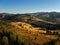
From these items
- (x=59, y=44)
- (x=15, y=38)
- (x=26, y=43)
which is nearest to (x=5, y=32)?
(x=15, y=38)

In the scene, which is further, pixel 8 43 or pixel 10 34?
pixel 10 34

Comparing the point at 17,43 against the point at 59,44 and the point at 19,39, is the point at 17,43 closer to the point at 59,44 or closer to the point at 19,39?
the point at 19,39

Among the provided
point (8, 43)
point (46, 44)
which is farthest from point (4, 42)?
point (46, 44)

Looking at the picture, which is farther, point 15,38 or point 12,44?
point 15,38

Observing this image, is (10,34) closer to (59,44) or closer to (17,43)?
(17,43)

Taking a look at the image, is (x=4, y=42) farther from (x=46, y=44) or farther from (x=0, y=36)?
(x=46, y=44)

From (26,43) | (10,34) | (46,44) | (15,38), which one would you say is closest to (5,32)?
(10,34)

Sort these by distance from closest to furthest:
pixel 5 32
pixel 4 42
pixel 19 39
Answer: pixel 4 42 < pixel 19 39 < pixel 5 32

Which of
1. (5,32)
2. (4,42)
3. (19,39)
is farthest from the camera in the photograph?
(5,32)
